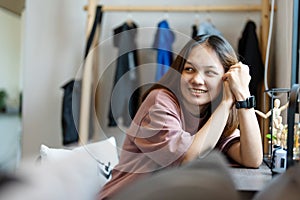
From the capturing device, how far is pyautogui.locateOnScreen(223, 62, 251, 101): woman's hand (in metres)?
0.87

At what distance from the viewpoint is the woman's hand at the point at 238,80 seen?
2.86ft

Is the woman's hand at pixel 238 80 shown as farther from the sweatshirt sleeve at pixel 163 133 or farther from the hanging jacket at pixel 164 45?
the hanging jacket at pixel 164 45

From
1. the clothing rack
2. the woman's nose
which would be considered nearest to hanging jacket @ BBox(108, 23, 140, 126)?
the clothing rack

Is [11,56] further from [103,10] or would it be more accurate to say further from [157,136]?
[157,136]

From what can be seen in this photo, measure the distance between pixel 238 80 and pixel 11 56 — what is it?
244 cm

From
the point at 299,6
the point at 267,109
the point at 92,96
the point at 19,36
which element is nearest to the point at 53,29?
the point at 19,36

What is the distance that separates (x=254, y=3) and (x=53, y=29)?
4.82ft

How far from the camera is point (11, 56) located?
2.94m

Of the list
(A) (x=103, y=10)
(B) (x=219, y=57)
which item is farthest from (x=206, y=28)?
(B) (x=219, y=57)

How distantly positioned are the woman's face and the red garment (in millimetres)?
37

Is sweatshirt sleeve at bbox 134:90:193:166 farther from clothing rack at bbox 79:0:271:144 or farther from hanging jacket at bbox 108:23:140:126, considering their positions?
clothing rack at bbox 79:0:271:144

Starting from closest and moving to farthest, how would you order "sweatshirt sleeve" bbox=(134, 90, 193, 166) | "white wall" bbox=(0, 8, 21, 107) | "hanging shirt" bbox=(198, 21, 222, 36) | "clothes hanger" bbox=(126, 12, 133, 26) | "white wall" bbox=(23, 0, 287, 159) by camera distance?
1. "sweatshirt sleeve" bbox=(134, 90, 193, 166)
2. "hanging shirt" bbox=(198, 21, 222, 36)
3. "clothes hanger" bbox=(126, 12, 133, 26)
4. "white wall" bbox=(23, 0, 287, 159)
5. "white wall" bbox=(0, 8, 21, 107)

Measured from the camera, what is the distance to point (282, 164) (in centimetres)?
96

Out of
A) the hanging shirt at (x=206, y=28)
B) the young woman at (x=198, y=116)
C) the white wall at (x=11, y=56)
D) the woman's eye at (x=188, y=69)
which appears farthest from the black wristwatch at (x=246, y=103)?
the white wall at (x=11, y=56)
